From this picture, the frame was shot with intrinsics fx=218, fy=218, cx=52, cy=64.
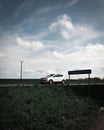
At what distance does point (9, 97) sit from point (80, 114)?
5391 millimetres

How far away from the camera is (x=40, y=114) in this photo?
46.2 feet

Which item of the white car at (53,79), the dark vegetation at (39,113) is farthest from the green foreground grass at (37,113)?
the white car at (53,79)

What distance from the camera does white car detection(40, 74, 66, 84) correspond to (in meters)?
32.5

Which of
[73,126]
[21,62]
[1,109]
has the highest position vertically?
[21,62]

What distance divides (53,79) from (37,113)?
757 inches

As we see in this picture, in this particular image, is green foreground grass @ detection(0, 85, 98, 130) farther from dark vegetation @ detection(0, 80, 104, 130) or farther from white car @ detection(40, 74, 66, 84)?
white car @ detection(40, 74, 66, 84)

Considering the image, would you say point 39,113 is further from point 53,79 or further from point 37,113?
point 53,79

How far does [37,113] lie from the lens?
13930 mm

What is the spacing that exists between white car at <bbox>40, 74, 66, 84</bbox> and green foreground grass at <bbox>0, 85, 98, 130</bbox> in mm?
12242

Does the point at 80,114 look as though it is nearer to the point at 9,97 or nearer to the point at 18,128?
the point at 9,97

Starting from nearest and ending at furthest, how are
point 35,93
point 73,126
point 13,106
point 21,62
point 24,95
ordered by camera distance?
point 73,126 < point 13,106 < point 24,95 < point 35,93 < point 21,62

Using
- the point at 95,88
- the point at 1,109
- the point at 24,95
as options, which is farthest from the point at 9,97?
the point at 95,88

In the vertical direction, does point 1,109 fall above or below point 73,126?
above

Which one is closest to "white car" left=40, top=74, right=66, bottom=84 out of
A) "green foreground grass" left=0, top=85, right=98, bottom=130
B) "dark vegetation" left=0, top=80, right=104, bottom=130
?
"dark vegetation" left=0, top=80, right=104, bottom=130
